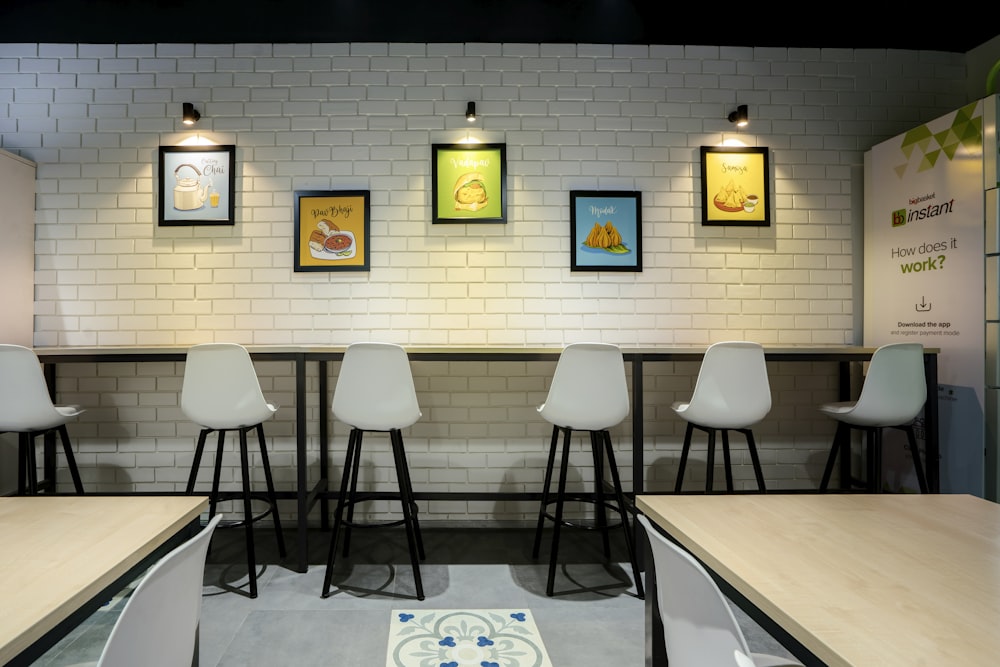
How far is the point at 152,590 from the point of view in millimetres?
784

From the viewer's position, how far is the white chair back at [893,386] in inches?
110

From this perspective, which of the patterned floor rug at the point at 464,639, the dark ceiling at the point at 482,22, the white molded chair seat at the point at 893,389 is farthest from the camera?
the dark ceiling at the point at 482,22

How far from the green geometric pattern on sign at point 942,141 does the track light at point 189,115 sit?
4.45 meters

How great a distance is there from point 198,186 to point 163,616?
339 cm

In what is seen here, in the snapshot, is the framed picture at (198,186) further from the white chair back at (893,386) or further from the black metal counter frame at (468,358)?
the white chair back at (893,386)

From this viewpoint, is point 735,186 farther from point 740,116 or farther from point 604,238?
point 604,238

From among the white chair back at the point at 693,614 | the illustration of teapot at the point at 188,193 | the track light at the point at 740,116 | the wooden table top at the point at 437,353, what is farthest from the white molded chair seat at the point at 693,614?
the illustration of teapot at the point at 188,193

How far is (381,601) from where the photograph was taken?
98.3 inches

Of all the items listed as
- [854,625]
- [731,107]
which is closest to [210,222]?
[731,107]

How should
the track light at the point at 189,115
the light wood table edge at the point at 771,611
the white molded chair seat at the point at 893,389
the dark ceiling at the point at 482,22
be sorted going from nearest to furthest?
the light wood table edge at the point at 771,611
the white molded chair seat at the point at 893,389
the dark ceiling at the point at 482,22
the track light at the point at 189,115

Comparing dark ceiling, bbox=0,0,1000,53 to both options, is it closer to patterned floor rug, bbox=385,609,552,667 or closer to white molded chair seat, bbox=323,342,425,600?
white molded chair seat, bbox=323,342,425,600

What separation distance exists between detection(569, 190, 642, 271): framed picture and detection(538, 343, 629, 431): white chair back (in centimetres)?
116

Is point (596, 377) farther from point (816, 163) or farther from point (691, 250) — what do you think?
point (816, 163)

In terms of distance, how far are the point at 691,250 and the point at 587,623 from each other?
242 cm
